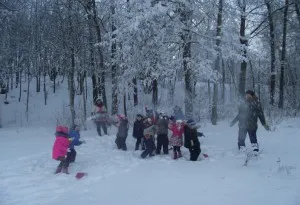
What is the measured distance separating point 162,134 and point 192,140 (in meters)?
1.12

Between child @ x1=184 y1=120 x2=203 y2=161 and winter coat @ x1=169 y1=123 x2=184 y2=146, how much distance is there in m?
0.23

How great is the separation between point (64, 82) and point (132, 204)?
29.7m

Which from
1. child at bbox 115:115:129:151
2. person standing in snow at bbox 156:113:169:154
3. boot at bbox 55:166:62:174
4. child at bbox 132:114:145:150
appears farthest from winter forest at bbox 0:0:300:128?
boot at bbox 55:166:62:174

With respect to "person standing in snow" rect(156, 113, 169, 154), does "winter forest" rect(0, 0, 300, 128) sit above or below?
above

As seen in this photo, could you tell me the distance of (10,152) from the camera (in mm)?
11812

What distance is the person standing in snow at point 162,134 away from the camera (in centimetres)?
1065

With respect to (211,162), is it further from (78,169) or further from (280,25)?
(280,25)

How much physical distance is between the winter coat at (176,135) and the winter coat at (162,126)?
0.22m

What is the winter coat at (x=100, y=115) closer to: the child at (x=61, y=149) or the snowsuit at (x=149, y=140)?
the snowsuit at (x=149, y=140)

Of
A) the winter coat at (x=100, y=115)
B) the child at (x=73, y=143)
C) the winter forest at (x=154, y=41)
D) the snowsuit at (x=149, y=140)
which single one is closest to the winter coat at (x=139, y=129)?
the snowsuit at (x=149, y=140)

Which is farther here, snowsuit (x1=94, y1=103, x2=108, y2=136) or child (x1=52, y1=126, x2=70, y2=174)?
snowsuit (x1=94, y1=103, x2=108, y2=136)

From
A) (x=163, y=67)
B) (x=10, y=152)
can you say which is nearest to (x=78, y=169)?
(x=10, y=152)

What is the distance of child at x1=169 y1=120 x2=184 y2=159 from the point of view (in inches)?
403

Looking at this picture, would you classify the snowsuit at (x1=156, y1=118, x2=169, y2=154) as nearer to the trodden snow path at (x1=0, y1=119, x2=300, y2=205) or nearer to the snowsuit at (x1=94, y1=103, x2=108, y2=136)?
the trodden snow path at (x1=0, y1=119, x2=300, y2=205)
